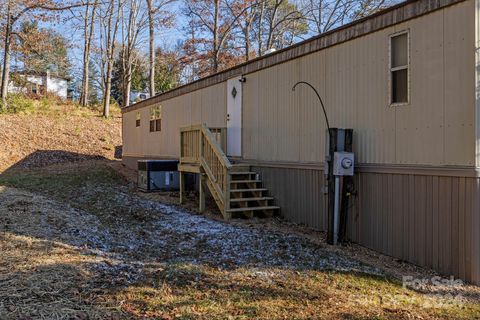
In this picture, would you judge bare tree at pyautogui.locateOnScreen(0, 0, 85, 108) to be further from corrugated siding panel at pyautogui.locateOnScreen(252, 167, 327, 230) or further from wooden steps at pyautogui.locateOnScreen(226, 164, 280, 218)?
corrugated siding panel at pyautogui.locateOnScreen(252, 167, 327, 230)

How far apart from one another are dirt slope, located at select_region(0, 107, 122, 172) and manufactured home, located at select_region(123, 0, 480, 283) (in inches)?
413

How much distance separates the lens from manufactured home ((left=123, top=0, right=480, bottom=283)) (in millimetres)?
5160

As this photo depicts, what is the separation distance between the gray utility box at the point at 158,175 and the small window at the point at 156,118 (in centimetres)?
259

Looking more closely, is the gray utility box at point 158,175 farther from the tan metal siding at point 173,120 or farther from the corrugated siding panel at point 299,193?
the corrugated siding panel at point 299,193

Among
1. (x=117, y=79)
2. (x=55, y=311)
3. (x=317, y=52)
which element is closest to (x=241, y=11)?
(x=117, y=79)

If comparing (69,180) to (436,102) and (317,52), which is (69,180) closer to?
(317,52)

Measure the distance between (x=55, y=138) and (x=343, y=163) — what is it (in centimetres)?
1668

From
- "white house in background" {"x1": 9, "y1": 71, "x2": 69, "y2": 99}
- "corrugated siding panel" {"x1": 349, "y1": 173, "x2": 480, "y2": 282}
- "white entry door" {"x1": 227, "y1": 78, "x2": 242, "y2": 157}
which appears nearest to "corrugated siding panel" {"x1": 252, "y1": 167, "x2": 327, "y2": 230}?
"corrugated siding panel" {"x1": 349, "y1": 173, "x2": 480, "y2": 282}

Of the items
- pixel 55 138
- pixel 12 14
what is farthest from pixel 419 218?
pixel 12 14

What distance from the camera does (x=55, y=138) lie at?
19906mm

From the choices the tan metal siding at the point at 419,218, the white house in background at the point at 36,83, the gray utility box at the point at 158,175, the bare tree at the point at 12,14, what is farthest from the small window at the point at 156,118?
the white house in background at the point at 36,83

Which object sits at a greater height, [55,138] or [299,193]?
[55,138]

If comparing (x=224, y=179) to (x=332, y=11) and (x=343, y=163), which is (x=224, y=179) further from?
(x=332, y=11)

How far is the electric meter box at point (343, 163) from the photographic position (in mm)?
6426
